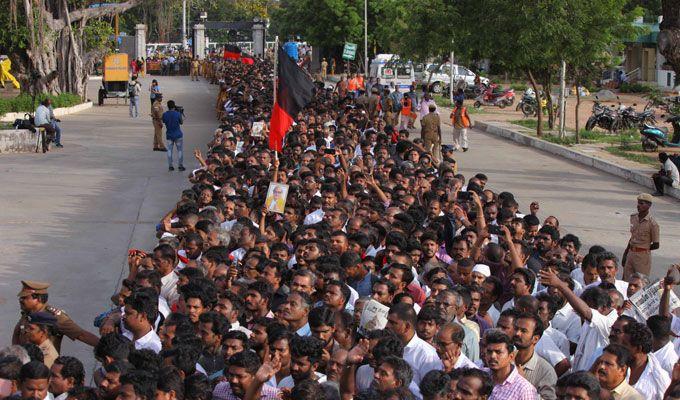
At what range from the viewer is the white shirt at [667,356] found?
6.72 metres

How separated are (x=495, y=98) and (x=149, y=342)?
109ft

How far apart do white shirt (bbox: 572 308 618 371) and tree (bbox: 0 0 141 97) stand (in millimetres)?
25572

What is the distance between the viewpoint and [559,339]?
7.31 m

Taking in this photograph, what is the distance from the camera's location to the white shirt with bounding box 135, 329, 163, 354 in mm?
7035

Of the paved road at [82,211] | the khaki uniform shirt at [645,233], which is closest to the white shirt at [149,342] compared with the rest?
the paved road at [82,211]

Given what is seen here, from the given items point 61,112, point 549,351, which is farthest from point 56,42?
point 549,351

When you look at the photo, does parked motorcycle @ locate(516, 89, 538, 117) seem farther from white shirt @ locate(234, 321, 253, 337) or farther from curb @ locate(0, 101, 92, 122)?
white shirt @ locate(234, 321, 253, 337)

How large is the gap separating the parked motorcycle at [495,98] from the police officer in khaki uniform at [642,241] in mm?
27394

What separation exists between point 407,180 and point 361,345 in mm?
6433

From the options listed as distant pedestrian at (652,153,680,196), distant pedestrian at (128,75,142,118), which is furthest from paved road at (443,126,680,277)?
distant pedestrian at (128,75,142,118)

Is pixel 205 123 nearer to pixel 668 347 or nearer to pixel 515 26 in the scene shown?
pixel 515 26

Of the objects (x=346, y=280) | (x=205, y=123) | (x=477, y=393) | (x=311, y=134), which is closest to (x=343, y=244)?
(x=346, y=280)

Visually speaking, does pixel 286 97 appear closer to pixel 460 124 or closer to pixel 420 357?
pixel 420 357

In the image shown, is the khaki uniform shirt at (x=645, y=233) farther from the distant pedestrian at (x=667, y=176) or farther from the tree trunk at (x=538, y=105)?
the tree trunk at (x=538, y=105)
